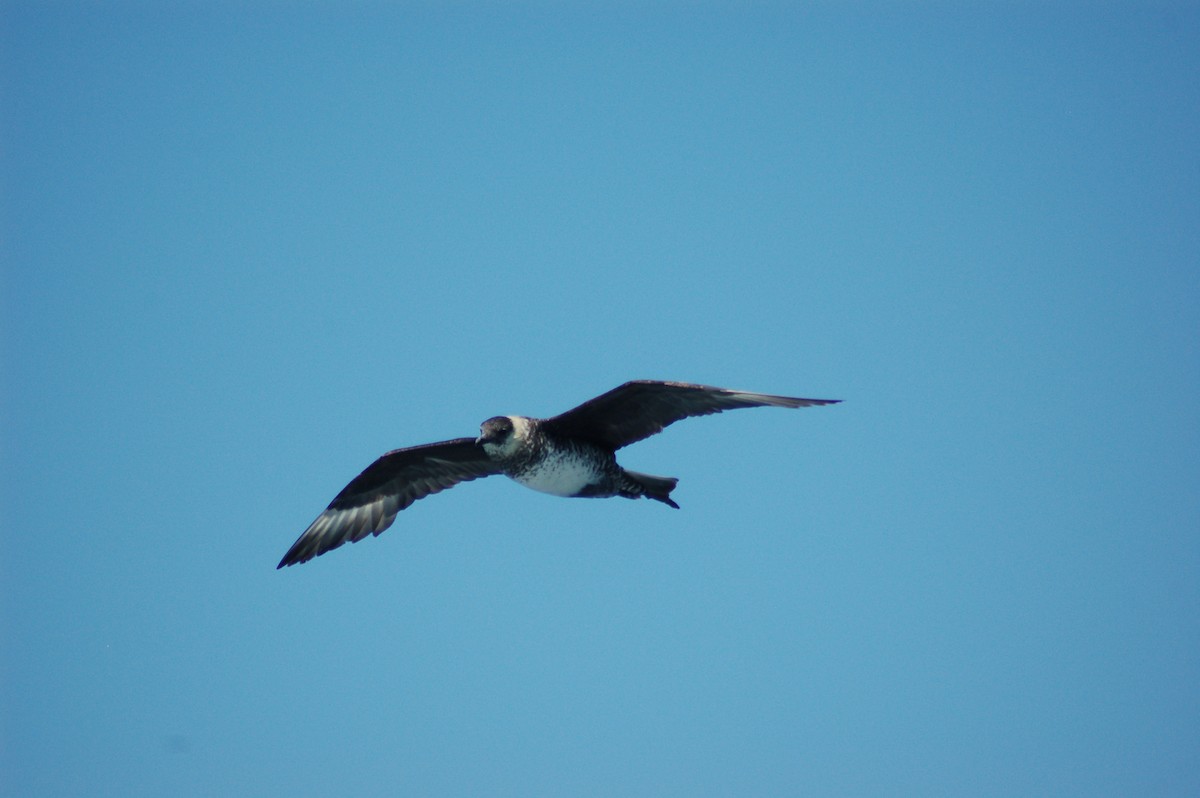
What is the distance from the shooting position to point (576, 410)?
31.6 feet

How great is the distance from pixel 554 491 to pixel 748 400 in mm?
1830

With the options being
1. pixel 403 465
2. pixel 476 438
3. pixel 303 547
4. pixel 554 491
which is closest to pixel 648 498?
pixel 554 491

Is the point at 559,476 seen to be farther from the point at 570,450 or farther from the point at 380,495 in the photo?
the point at 380,495

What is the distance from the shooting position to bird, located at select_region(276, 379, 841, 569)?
373 inches

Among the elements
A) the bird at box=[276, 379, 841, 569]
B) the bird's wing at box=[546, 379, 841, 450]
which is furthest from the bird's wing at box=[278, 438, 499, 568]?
the bird's wing at box=[546, 379, 841, 450]

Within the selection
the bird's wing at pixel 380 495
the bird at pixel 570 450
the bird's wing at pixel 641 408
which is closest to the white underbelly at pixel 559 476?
the bird at pixel 570 450

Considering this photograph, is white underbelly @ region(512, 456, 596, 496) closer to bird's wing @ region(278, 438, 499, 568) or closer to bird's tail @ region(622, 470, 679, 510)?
bird's tail @ region(622, 470, 679, 510)

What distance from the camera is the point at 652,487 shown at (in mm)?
10148

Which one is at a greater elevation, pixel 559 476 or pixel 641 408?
pixel 641 408

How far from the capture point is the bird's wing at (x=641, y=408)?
9305mm

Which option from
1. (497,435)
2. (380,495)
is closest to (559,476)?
(497,435)

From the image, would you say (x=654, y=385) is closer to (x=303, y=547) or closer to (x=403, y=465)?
(x=403, y=465)

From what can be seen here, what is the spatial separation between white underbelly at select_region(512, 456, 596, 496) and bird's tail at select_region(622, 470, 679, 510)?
0.39 m

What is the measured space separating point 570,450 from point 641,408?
2.17ft
